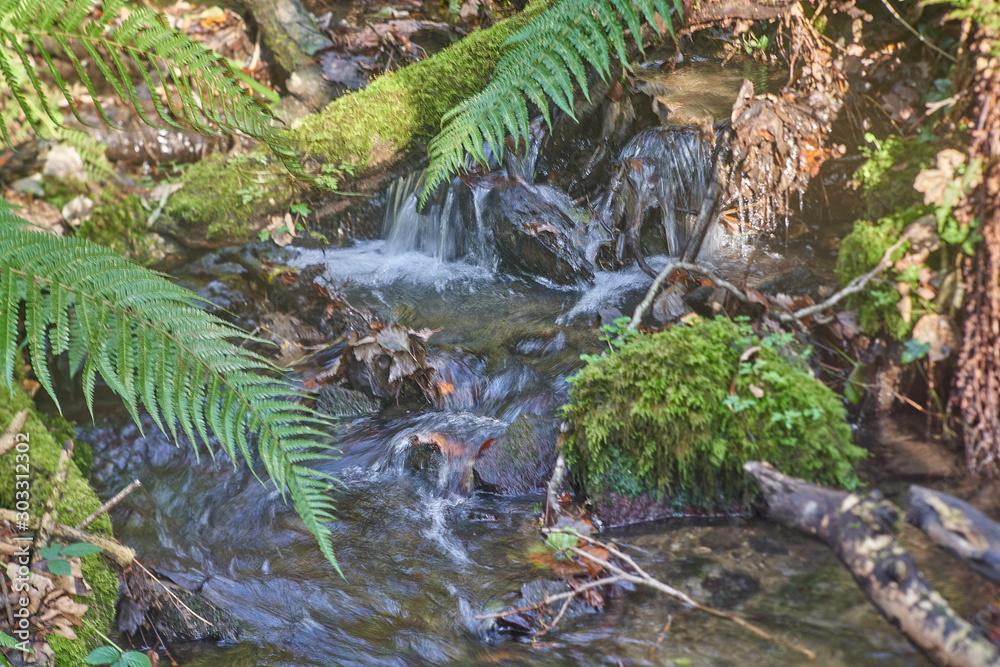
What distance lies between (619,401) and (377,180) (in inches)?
125

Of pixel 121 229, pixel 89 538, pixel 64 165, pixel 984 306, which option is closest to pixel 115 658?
pixel 89 538

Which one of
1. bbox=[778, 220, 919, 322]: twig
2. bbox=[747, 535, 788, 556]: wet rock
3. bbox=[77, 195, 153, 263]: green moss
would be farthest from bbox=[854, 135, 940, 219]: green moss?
bbox=[77, 195, 153, 263]: green moss

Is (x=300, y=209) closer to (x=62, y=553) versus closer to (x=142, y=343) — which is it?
(x=142, y=343)

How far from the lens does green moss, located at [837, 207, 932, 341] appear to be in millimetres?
2375

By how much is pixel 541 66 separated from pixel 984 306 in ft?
8.14

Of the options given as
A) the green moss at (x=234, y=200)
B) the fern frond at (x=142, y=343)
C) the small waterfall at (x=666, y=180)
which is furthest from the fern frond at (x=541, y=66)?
the fern frond at (x=142, y=343)

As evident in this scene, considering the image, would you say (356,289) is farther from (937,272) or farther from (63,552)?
(937,272)

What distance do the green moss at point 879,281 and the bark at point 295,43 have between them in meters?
5.34

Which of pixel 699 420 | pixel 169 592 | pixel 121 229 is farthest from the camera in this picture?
pixel 121 229

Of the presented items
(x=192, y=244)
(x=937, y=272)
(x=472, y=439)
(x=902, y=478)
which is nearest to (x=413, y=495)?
(x=472, y=439)

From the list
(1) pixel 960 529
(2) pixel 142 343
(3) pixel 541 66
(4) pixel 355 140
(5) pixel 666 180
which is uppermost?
(3) pixel 541 66

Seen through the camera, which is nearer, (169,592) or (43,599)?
(43,599)

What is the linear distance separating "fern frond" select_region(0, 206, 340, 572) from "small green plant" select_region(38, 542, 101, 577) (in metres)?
0.49

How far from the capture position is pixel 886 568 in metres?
1.48
